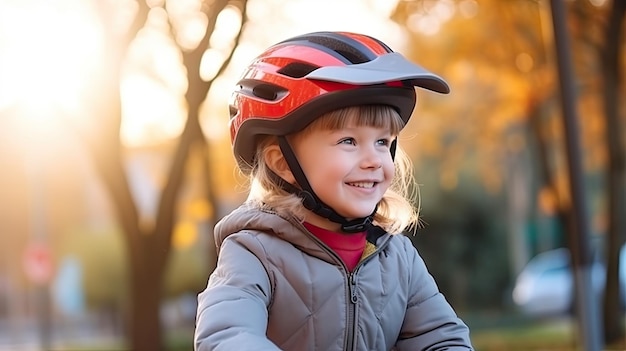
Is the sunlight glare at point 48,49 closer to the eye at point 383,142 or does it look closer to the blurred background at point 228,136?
the blurred background at point 228,136

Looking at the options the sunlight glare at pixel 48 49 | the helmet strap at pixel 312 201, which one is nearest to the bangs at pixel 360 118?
the helmet strap at pixel 312 201

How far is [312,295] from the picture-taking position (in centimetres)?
277

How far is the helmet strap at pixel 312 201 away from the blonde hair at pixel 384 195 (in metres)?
0.03

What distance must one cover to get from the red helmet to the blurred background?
2.85ft

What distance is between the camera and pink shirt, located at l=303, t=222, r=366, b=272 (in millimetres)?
2904

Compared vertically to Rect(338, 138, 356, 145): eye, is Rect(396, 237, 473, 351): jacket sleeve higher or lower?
lower

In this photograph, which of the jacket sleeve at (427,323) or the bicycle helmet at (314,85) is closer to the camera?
the bicycle helmet at (314,85)

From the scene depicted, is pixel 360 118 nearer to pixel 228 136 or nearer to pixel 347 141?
pixel 347 141

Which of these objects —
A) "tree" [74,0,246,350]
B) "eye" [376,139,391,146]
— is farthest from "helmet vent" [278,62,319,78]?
"tree" [74,0,246,350]

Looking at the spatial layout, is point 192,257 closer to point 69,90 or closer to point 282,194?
point 69,90

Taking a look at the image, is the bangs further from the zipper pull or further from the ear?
the zipper pull

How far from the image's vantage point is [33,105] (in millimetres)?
13875

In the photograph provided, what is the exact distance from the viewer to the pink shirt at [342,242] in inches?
114

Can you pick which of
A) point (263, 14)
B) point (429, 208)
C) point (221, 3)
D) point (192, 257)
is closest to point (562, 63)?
point (221, 3)
